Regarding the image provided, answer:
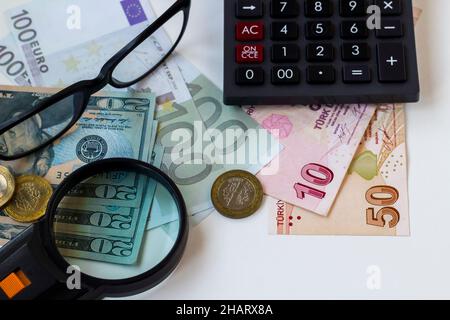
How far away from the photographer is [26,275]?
0.50 metres

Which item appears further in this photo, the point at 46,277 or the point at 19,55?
the point at 19,55

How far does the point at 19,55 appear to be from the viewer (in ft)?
2.00

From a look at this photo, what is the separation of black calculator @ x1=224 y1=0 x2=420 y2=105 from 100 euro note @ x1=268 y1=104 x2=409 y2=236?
0.05 metres

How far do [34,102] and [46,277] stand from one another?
7.2 inches

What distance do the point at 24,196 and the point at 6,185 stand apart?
0.02 meters

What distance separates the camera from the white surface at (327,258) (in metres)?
0.53

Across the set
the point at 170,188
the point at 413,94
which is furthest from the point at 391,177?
the point at 170,188

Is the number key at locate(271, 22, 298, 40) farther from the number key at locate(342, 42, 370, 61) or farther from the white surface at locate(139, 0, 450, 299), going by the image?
the white surface at locate(139, 0, 450, 299)

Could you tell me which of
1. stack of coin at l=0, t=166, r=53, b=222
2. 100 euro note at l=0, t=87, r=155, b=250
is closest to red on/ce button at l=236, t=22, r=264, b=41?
100 euro note at l=0, t=87, r=155, b=250

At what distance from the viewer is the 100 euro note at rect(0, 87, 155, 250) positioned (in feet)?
1.87

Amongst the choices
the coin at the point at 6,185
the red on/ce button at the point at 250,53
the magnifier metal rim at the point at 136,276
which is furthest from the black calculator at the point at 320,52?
the coin at the point at 6,185

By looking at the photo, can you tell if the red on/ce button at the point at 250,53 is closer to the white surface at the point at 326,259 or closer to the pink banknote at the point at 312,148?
the pink banknote at the point at 312,148

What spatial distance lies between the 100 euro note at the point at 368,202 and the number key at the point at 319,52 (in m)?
0.09
